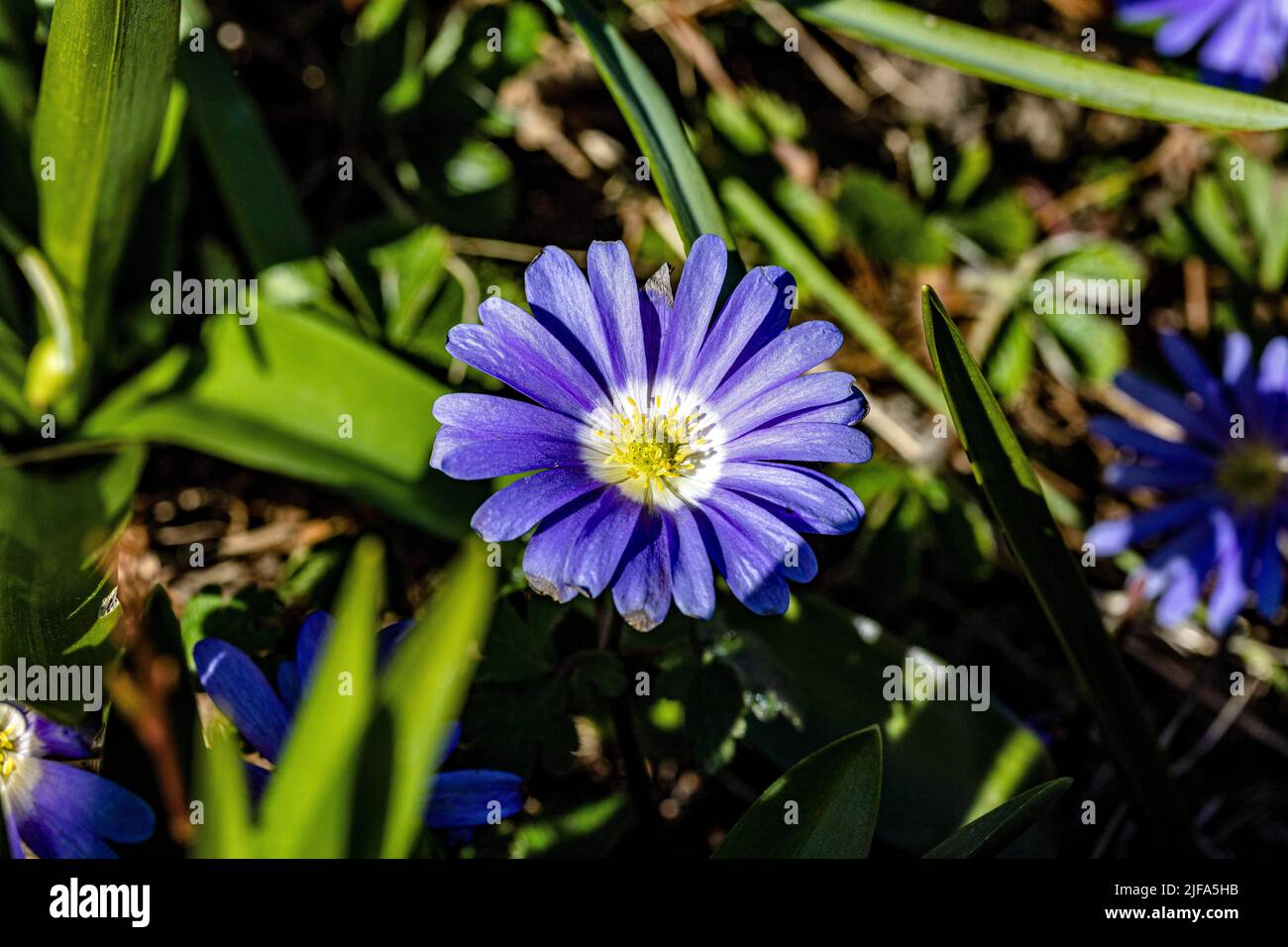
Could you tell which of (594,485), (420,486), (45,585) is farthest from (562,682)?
(45,585)

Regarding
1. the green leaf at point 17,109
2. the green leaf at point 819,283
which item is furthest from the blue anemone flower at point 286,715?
the green leaf at point 819,283

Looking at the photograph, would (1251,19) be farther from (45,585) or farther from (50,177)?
(45,585)

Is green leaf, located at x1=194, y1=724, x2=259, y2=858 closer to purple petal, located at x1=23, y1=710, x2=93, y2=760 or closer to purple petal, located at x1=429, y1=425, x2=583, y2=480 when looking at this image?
purple petal, located at x1=429, y1=425, x2=583, y2=480

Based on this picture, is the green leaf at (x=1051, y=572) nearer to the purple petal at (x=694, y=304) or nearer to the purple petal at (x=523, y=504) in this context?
the purple petal at (x=694, y=304)

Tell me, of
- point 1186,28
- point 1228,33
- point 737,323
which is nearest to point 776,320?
point 737,323

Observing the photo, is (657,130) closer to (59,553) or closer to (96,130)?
(96,130)
